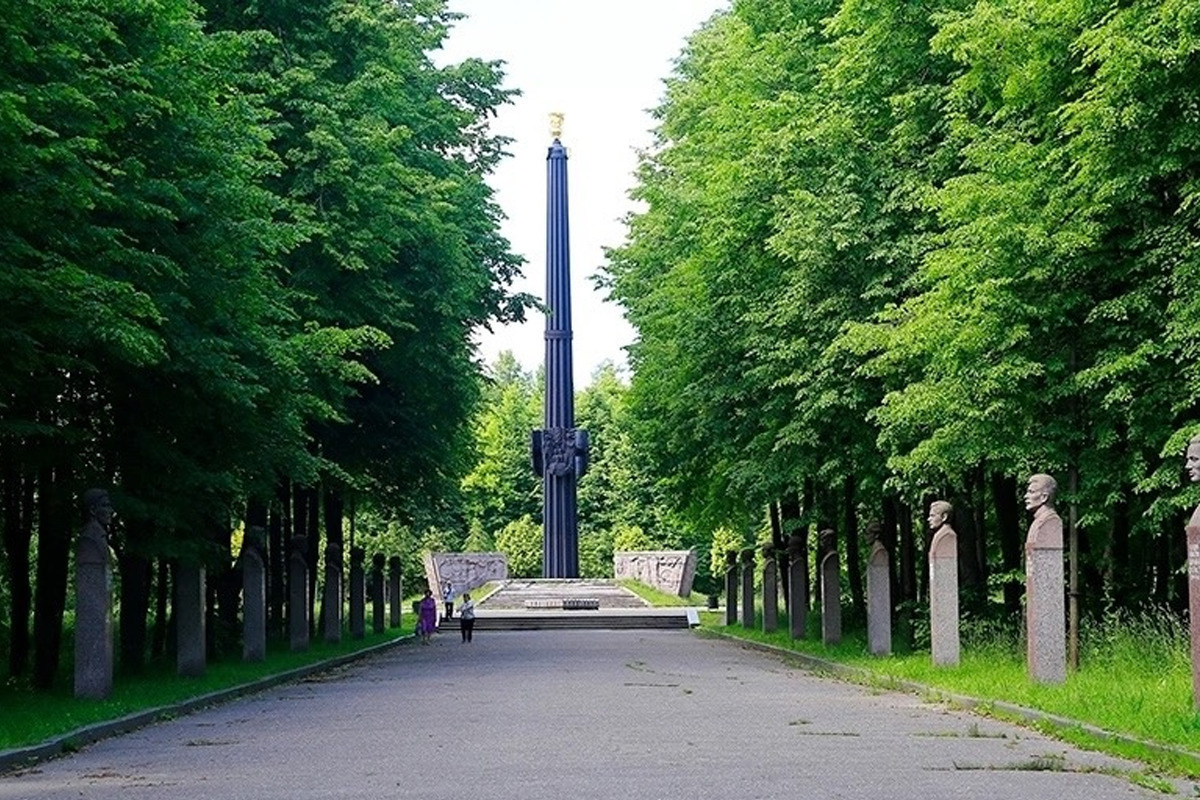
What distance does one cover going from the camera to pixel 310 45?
30.6 meters

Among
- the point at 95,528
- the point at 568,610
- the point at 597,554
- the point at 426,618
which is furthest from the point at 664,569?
the point at 95,528

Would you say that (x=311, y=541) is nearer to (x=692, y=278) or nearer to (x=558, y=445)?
(x=692, y=278)

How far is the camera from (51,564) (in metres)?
22.2

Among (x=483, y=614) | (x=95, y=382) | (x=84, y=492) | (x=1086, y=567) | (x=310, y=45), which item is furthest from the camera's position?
(x=483, y=614)

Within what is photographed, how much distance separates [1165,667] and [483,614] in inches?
1600

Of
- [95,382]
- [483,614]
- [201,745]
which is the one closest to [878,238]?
[95,382]

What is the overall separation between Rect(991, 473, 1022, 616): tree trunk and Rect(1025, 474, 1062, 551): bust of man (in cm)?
766

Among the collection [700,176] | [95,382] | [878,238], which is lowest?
[95,382]

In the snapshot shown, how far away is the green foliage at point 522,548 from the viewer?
4117 inches

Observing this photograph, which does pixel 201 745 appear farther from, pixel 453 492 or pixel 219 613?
pixel 453 492

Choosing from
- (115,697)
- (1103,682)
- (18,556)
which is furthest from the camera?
(18,556)

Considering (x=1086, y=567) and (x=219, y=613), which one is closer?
(x=1086, y=567)

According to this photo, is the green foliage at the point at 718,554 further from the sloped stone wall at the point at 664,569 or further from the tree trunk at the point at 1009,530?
the tree trunk at the point at 1009,530

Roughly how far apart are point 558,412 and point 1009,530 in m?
45.1
